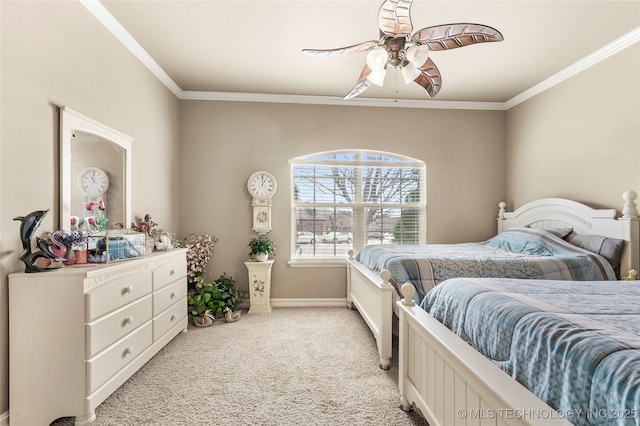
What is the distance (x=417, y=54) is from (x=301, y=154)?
7.63ft

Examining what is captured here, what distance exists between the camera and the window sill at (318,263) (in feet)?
13.3

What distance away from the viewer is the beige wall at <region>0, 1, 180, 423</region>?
5.37 ft

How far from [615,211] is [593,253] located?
18.1 inches

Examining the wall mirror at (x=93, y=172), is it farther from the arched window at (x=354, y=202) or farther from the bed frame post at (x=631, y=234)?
the bed frame post at (x=631, y=234)

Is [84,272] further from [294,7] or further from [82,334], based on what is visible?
[294,7]

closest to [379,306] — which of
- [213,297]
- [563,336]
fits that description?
[563,336]

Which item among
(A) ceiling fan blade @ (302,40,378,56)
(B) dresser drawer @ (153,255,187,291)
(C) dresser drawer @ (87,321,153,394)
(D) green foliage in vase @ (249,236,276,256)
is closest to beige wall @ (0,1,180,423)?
(C) dresser drawer @ (87,321,153,394)

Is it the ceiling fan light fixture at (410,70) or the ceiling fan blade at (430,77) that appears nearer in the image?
the ceiling fan light fixture at (410,70)

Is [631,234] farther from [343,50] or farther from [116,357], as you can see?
[116,357]

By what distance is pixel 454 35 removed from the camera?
184cm

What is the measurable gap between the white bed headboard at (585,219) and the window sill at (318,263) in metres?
2.13

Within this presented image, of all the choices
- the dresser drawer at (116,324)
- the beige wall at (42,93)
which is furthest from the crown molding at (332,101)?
the dresser drawer at (116,324)

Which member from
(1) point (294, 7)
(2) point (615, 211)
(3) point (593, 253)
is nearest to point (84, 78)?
(1) point (294, 7)

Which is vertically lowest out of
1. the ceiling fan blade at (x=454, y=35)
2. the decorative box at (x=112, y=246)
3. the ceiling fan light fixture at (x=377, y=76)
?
the decorative box at (x=112, y=246)
